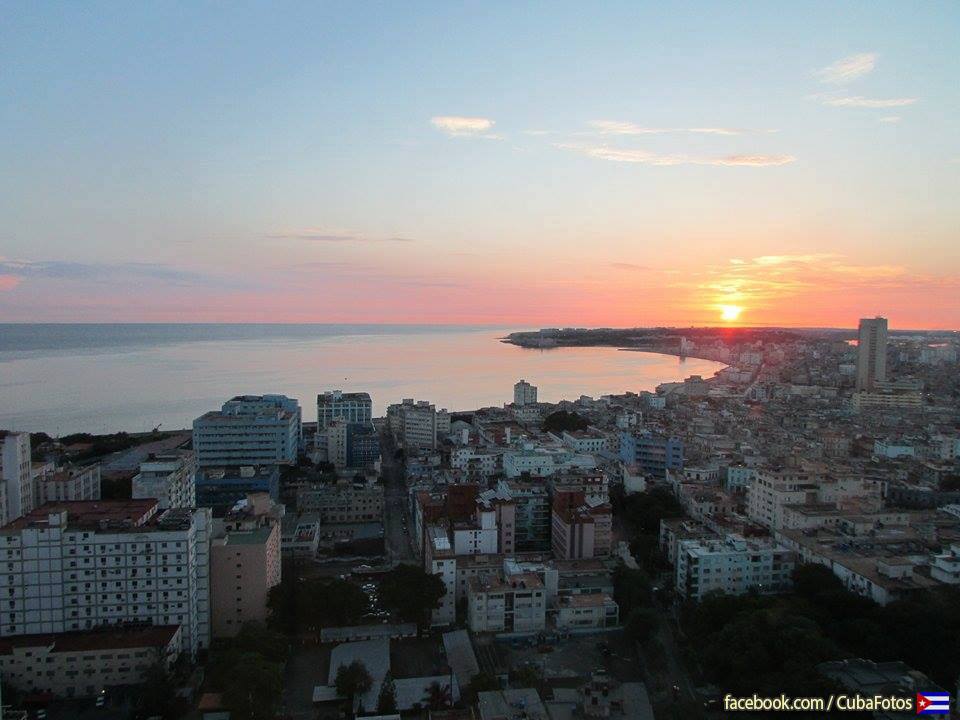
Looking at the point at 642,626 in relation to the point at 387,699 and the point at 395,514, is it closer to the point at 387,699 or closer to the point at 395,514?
the point at 387,699

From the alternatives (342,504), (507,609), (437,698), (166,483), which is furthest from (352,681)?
(342,504)

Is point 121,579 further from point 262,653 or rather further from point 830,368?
point 830,368

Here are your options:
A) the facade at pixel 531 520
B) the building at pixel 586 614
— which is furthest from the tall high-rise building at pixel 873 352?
the building at pixel 586 614

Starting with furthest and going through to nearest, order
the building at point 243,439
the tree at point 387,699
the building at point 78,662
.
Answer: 1. the building at point 243,439
2. the building at point 78,662
3. the tree at point 387,699

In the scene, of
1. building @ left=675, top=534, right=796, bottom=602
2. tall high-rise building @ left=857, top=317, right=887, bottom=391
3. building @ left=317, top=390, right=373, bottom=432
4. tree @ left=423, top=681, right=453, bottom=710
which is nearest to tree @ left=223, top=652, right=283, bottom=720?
tree @ left=423, top=681, right=453, bottom=710

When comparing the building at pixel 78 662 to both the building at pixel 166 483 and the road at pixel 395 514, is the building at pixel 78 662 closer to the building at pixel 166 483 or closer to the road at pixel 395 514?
the building at pixel 166 483

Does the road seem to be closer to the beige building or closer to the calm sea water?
the beige building

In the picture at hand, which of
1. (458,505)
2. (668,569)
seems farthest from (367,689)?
(668,569)
